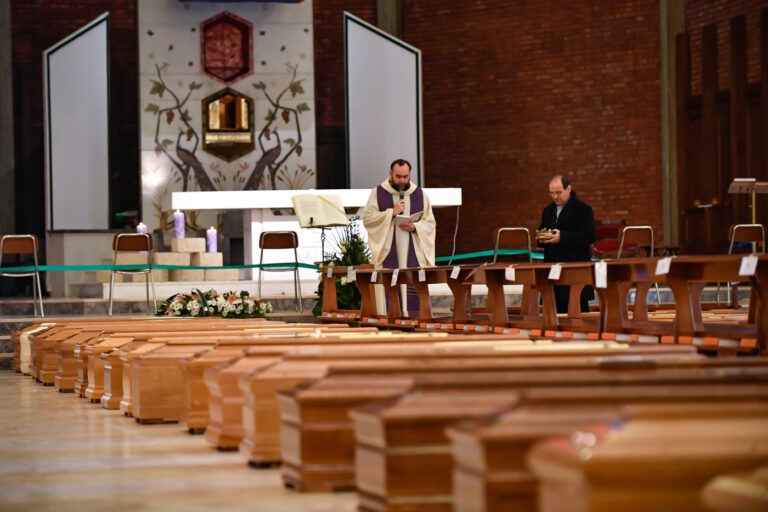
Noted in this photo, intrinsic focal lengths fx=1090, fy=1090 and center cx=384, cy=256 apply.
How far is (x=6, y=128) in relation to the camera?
16.2 m

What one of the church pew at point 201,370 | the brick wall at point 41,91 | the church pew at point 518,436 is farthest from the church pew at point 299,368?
the brick wall at point 41,91

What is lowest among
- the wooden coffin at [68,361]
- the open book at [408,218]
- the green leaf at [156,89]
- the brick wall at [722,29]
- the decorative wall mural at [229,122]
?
the wooden coffin at [68,361]

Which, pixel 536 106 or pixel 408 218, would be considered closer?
pixel 408 218

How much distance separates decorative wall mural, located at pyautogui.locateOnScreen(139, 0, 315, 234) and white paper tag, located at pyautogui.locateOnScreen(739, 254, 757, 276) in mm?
11382

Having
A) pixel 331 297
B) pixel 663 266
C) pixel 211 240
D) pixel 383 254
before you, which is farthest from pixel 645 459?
pixel 211 240

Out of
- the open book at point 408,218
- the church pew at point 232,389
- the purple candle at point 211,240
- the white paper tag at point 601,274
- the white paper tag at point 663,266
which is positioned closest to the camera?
the church pew at point 232,389

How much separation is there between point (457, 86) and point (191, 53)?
3860 mm

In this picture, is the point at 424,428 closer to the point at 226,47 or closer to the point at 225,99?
the point at 225,99

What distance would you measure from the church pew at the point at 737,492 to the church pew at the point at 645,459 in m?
0.04

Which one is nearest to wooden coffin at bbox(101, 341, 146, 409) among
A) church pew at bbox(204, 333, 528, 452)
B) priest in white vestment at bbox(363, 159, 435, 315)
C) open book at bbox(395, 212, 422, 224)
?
church pew at bbox(204, 333, 528, 452)

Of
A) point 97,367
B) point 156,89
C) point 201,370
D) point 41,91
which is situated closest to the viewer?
point 201,370

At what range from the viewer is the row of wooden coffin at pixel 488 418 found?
184cm

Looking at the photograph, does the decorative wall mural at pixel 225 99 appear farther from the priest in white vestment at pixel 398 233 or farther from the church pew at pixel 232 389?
the church pew at pixel 232 389

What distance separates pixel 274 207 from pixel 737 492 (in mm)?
12203
